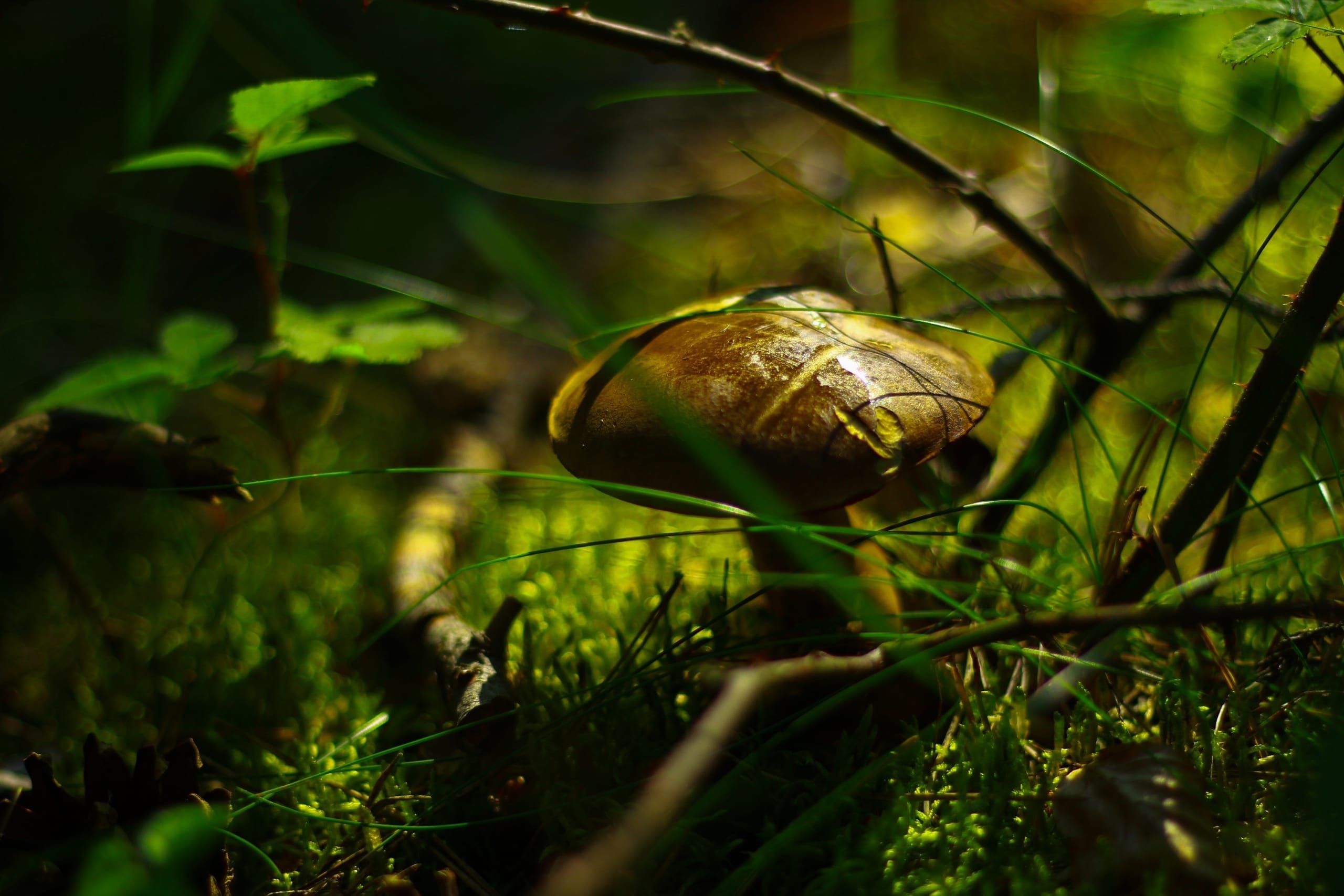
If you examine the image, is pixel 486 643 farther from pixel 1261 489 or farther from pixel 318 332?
pixel 1261 489

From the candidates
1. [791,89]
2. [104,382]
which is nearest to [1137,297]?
[791,89]

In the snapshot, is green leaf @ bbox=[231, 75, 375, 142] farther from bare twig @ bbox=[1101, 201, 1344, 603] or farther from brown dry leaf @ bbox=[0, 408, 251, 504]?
bare twig @ bbox=[1101, 201, 1344, 603]

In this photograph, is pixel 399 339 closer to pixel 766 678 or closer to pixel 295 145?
pixel 295 145

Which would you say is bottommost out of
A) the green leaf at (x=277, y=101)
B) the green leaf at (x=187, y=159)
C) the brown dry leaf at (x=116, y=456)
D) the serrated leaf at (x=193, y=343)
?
the brown dry leaf at (x=116, y=456)

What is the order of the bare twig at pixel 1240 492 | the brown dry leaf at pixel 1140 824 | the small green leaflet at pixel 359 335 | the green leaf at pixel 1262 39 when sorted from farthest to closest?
the small green leaflet at pixel 359 335 → the bare twig at pixel 1240 492 → the green leaf at pixel 1262 39 → the brown dry leaf at pixel 1140 824

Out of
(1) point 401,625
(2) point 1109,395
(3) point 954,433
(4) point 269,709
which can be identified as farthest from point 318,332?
(2) point 1109,395

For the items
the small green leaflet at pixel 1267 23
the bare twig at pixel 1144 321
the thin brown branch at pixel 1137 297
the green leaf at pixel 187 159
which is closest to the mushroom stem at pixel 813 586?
the bare twig at pixel 1144 321

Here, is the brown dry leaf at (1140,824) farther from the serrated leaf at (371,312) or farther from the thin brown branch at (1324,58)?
the serrated leaf at (371,312)
